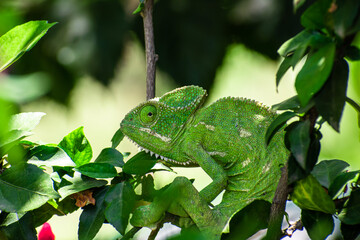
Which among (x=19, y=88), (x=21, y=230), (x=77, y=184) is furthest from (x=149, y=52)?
(x=19, y=88)

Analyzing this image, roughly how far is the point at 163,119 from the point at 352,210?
1.71 ft

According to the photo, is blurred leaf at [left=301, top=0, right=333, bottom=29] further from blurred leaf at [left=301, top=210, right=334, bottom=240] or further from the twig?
blurred leaf at [left=301, top=210, right=334, bottom=240]

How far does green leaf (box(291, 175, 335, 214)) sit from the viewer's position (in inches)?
35.2

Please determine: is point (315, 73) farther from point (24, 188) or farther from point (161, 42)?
point (161, 42)

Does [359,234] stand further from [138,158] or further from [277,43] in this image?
[277,43]

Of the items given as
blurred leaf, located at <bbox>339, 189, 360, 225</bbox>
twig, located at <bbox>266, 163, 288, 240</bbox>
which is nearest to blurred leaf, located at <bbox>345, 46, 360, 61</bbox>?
twig, located at <bbox>266, 163, 288, 240</bbox>

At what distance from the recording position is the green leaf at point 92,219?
104cm

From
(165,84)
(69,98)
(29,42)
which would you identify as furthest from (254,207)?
(69,98)

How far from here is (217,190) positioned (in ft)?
3.72

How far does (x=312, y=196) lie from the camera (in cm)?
89

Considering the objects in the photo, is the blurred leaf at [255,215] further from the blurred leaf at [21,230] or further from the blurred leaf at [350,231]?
the blurred leaf at [21,230]

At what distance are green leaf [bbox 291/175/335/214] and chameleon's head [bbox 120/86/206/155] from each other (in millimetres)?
421

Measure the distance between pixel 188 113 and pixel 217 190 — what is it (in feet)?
0.75

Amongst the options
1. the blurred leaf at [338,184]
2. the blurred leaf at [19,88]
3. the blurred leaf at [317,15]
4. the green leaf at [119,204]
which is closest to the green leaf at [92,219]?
the green leaf at [119,204]
